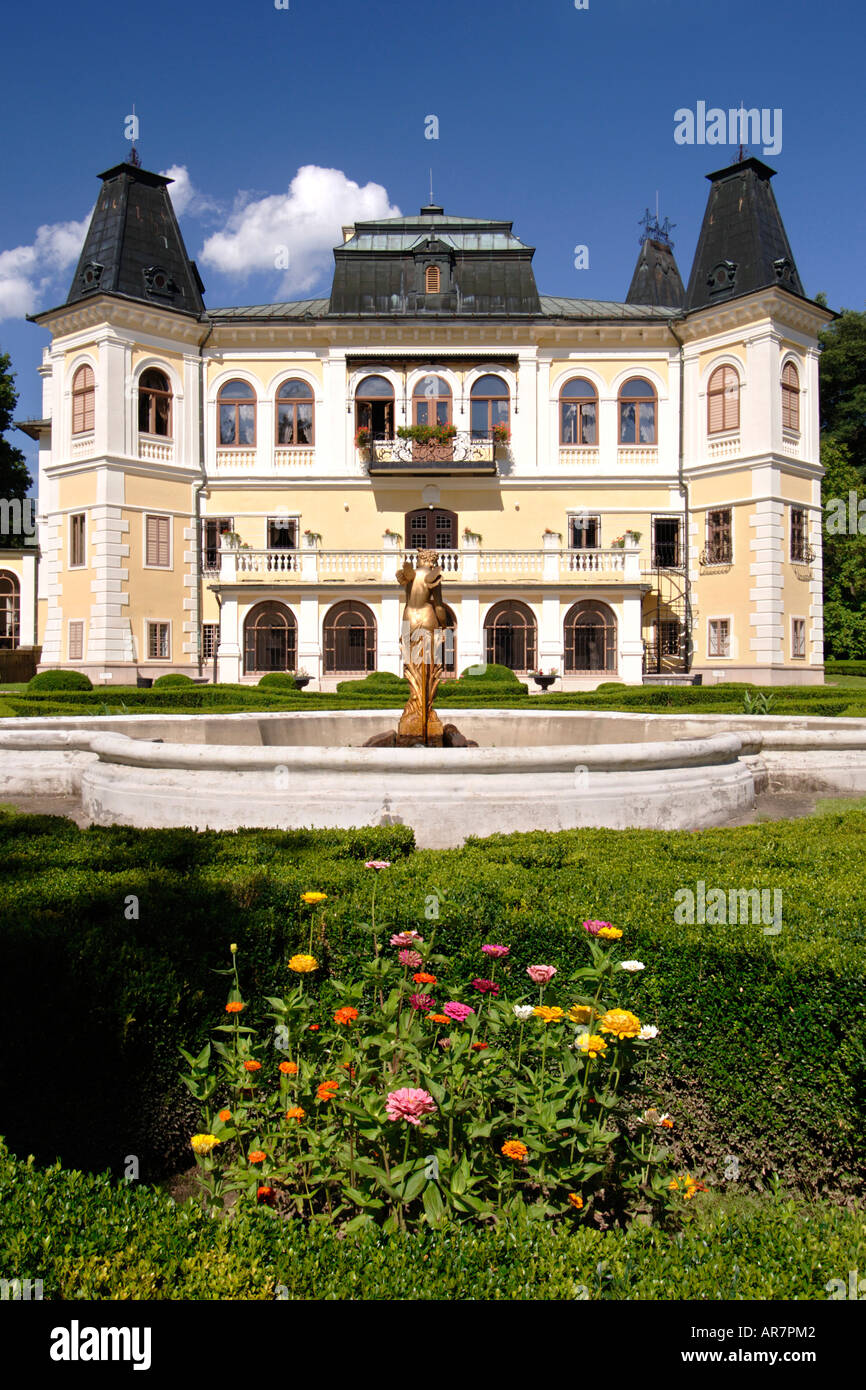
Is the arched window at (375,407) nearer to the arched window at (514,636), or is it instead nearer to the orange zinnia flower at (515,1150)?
the arched window at (514,636)

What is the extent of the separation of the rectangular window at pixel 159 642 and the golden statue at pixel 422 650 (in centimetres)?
2169

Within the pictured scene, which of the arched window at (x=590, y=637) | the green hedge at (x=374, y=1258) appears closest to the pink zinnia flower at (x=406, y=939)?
the green hedge at (x=374, y=1258)

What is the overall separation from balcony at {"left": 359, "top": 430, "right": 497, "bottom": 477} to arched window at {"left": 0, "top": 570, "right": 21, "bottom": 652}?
760 inches

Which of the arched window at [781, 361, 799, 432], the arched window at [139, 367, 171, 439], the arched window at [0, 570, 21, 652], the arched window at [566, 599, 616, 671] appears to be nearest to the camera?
the arched window at [566, 599, 616, 671]

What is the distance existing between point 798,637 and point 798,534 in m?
3.46

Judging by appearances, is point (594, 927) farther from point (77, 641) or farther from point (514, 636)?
point (77, 641)

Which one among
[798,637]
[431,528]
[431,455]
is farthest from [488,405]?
[798,637]

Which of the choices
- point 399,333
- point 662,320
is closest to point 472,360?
point 399,333

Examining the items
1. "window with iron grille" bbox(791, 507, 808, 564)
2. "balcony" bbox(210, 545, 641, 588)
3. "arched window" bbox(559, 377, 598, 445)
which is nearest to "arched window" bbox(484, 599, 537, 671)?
"balcony" bbox(210, 545, 641, 588)

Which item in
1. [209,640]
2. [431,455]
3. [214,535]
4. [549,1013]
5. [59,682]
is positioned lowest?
[549,1013]

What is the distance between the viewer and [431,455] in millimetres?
31656

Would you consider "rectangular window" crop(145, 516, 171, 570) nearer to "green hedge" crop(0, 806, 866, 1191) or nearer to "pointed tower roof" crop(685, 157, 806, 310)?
"pointed tower roof" crop(685, 157, 806, 310)

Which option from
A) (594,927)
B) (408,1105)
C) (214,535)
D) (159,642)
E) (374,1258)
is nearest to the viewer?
(374,1258)

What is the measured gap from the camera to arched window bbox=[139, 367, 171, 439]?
100 ft
